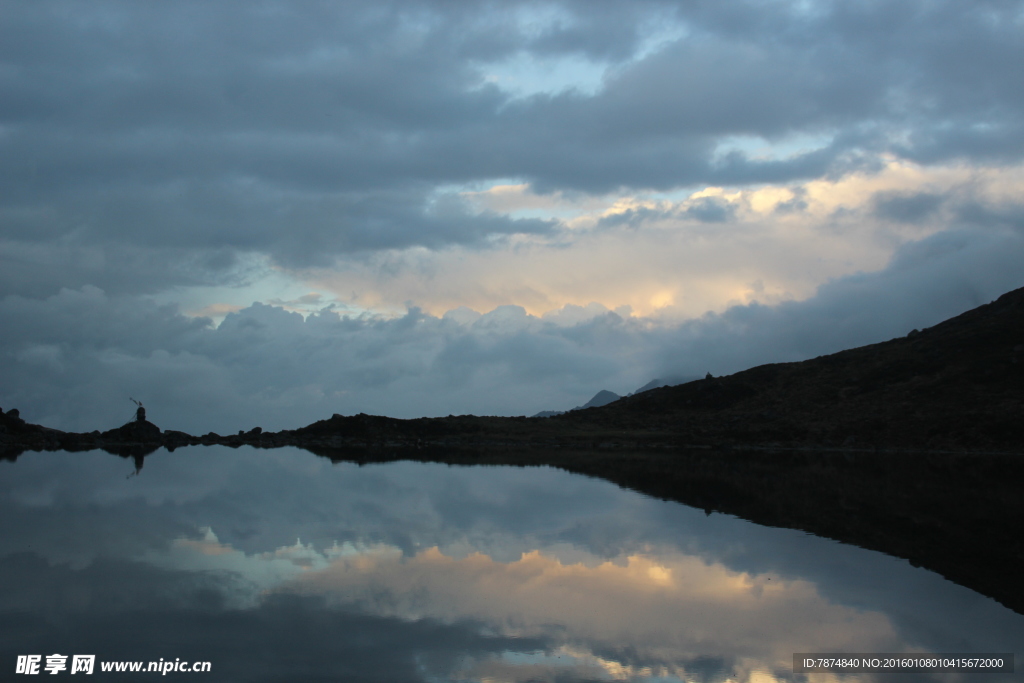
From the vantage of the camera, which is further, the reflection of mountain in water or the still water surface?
the reflection of mountain in water

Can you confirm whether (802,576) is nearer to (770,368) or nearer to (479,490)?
(479,490)

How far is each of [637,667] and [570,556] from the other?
935cm

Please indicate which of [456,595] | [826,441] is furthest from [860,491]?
[826,441]

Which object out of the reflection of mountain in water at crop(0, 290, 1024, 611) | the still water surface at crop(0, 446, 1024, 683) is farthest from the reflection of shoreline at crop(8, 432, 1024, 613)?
the still water surface at crop(0, 446, 1024, 683)

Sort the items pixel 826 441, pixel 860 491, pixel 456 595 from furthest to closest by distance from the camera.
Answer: pixel 826 441
pixel 860 491
pixel 456 595

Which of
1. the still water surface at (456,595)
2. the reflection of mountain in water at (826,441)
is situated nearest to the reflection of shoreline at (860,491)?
the reflection of mountain in water at (826,441)

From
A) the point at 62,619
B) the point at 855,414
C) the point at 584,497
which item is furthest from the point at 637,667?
the point at 855,414

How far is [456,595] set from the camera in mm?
16375

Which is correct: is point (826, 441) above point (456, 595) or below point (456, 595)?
above

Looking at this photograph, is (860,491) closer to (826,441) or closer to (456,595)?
(456,595)

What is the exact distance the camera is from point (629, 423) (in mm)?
95812

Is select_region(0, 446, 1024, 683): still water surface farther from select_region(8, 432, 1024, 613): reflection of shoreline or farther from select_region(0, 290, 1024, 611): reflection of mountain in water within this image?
select_region(0, 290, 1024, 611): reflection of mountain in water

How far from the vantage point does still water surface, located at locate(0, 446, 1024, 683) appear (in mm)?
12086

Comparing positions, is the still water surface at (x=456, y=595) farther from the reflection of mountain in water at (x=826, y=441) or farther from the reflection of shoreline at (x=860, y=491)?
the reflection of mountain in water at (x=826, y=441)
